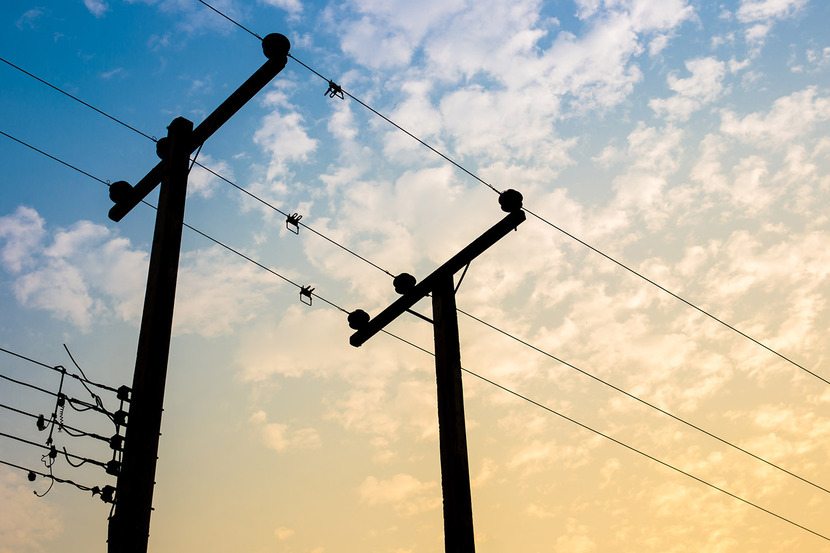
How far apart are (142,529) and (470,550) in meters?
3.92

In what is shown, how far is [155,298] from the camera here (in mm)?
6809

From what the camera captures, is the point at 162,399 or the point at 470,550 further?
the point at 470,550

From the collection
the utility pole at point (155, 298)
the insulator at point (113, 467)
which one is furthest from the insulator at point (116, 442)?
the utility pole at point (155, 298)

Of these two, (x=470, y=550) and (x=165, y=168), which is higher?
(x=165, y=168)

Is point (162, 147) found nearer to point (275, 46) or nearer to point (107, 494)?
point (275, 46)

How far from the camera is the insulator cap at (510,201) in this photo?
10828 millimetres

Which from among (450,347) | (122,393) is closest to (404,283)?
(450,347)

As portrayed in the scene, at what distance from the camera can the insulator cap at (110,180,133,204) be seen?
893cm

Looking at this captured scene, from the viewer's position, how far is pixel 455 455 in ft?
29.6

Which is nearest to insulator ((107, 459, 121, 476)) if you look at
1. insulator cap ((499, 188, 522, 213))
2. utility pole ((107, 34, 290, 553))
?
utility pole ((107, 34, 290, 553))

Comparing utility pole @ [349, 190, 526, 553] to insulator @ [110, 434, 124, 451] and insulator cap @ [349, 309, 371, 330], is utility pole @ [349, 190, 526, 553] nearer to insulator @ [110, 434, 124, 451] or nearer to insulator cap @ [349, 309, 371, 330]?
insulator cap @ [349, 309, 371, 330]

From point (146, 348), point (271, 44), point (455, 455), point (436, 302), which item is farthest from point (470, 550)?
point (271, 44)

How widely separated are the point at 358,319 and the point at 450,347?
1.87 m

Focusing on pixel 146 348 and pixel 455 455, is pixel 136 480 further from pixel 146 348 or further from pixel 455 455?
pixel 455 455
